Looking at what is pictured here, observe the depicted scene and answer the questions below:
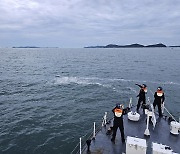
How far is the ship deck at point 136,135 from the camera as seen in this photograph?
11414 mm

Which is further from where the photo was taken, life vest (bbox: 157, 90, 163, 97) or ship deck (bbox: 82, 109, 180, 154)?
life vest (bbox: 157, 90, 163, 97)

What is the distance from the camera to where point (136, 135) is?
42.7ft

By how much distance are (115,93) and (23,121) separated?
59.1ft

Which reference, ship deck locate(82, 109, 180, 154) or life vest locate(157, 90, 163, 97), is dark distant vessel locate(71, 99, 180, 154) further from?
life vest locate(157, 90, 163, 97)

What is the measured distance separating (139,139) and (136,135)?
240 centimetres

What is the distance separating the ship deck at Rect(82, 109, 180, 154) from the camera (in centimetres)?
1141

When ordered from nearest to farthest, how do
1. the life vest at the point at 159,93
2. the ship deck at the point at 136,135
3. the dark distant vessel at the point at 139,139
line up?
the dark distant vessel at the point at 139,139 → the ship deck at the point at 136,135 → the life vest at the point at 159,93

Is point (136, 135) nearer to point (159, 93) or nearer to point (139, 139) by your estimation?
point (139, 139)

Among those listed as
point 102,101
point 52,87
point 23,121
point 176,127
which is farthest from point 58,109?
point 176,127

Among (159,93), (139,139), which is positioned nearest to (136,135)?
(139,139)

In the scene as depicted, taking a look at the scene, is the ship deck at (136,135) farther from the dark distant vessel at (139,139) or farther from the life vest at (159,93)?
the life vest at (159,93)

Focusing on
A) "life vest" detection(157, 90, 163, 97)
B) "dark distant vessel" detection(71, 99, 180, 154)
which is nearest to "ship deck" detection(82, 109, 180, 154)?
"dark distant vessel" detection(71, 99, 180, 154)

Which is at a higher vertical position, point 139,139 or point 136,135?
point 139,139

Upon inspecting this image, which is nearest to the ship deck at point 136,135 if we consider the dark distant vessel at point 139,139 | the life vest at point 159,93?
the dark distant vessel at point 139,139
